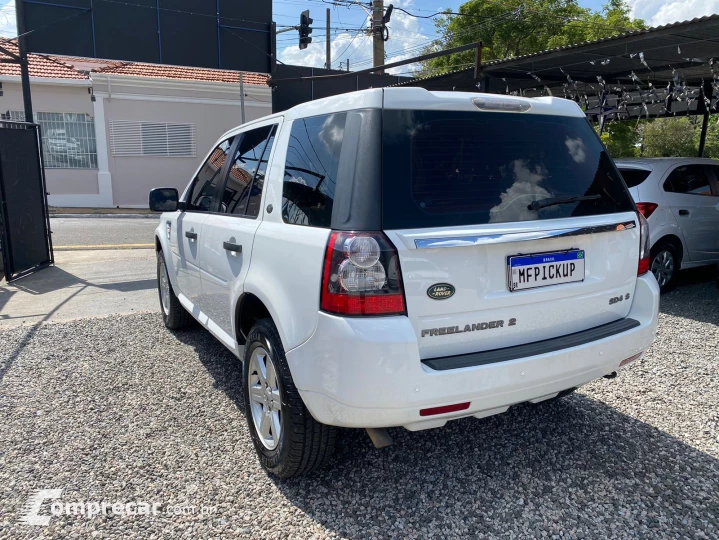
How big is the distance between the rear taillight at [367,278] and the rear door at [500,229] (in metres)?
0.05

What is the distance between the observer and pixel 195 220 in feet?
13.6

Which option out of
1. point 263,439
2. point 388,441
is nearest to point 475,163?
point 388,441

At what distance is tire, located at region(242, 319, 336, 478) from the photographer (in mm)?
2643

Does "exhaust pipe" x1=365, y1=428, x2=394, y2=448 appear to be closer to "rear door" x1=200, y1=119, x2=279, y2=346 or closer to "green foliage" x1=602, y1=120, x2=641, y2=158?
"rear door" x1=200, y1=119, x2=279, y2=346

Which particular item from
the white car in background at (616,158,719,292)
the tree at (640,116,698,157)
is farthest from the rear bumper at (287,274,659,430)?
the tree at (640,116,698,157)

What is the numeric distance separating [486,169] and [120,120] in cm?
1913

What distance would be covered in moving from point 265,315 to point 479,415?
50.0 inches

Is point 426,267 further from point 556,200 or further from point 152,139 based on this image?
point 152,139

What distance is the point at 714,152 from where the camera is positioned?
30906 millimetres

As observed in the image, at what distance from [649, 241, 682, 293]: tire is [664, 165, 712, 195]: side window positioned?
0.70 m

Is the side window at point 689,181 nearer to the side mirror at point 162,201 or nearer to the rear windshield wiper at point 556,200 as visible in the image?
the rear windshield wiper at point 556,200

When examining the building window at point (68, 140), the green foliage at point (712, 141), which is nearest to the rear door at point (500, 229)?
the building window at point (68, 140)

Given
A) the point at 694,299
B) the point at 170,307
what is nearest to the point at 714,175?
the point at 694,299

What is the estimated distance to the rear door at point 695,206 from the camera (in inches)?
268
